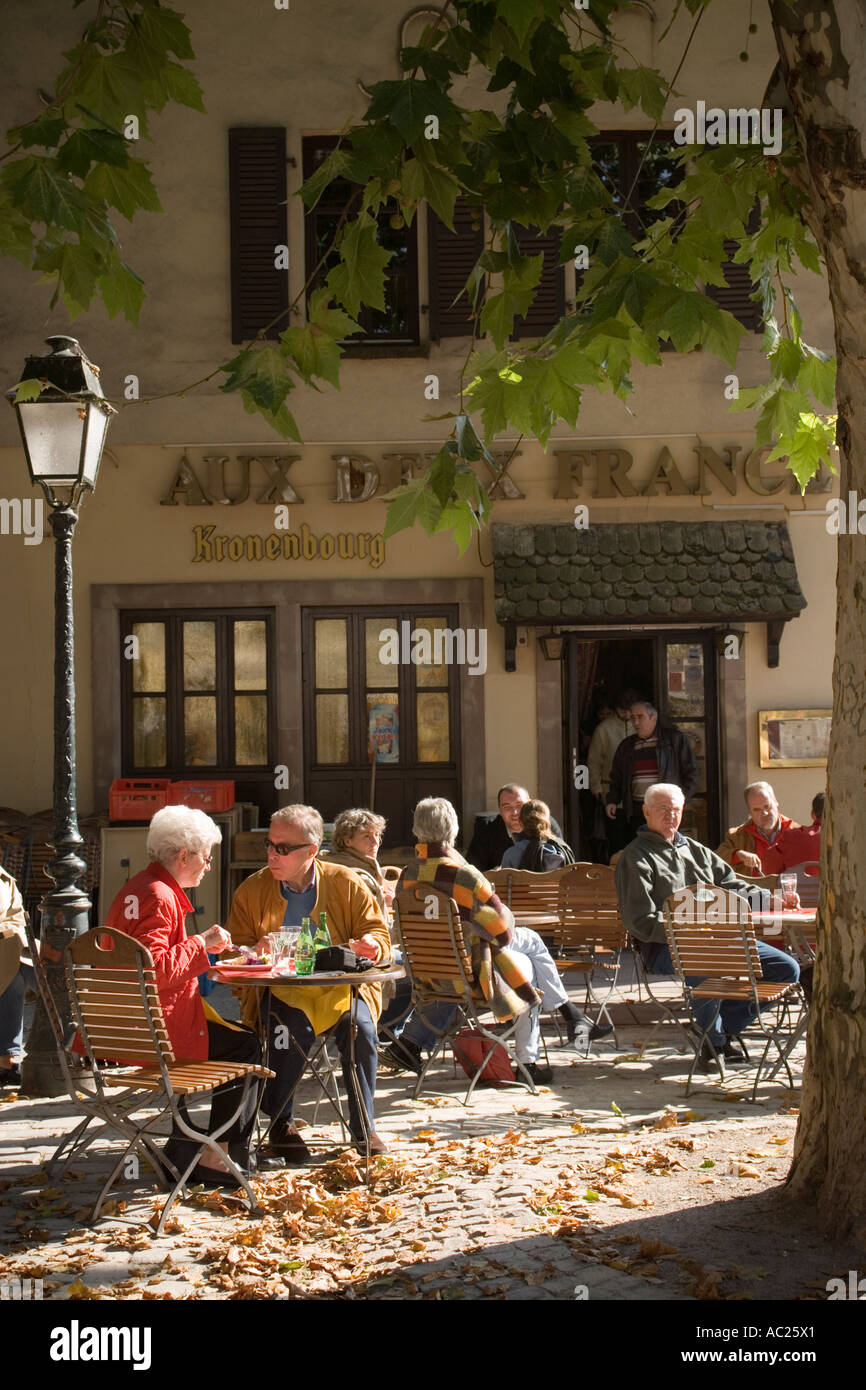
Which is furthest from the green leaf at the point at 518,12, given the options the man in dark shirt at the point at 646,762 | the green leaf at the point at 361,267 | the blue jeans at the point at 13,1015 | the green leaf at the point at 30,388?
the man in dark shirt at the point at 646,762

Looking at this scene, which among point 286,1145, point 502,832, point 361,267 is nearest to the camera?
point 361,267

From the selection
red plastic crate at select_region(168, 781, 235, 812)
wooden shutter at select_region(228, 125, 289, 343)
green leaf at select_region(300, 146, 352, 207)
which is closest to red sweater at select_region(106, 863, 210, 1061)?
green leaf at select_region(300, 146, 352, 207)

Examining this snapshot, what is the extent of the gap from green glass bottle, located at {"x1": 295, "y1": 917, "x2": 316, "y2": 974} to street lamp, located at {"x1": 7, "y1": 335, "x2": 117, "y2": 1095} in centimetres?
182

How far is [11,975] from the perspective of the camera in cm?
763

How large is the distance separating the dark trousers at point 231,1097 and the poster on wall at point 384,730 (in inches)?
283

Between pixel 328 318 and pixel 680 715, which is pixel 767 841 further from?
pixel 328 318

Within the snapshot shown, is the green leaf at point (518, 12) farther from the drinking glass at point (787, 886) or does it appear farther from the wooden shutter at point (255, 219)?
the wooden shutter at point (255, 219)

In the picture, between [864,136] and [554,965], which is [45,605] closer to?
[554,965]

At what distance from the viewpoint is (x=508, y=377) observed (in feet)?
17.2

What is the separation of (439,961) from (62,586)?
2723 millimetres

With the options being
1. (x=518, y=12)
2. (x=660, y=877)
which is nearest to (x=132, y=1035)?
(x=660, y=877)

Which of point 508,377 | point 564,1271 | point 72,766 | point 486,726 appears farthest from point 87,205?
point 486,726

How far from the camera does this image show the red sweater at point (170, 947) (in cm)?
565

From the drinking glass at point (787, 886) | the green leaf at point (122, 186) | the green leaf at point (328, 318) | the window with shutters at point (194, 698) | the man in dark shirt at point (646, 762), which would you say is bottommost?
the drinking glass at point (787, 886)
